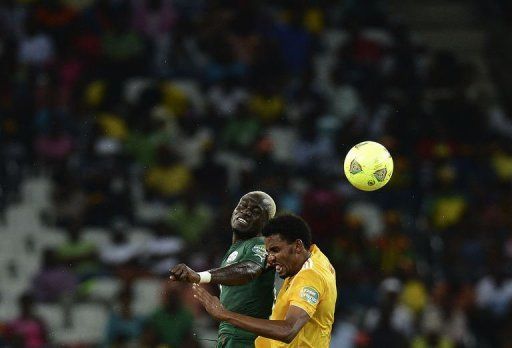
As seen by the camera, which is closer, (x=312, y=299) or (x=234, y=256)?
(x=312, y=299)

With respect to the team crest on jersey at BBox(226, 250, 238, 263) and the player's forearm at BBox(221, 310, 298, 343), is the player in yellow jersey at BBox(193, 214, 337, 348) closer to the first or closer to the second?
the player's forearm at BBox(221, 310, 298, 343)

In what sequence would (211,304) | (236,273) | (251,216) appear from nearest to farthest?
(211,304) → (236,273) → (251,216)

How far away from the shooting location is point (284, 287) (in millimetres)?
7887

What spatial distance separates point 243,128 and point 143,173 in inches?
65.0

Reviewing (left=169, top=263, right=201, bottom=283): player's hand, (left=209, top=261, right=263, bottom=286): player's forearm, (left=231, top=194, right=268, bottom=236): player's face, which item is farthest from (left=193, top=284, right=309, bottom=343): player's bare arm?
(left=231, top=194, right=268, bottom=236): player's face

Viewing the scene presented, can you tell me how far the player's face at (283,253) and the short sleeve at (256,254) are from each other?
0.53 metres

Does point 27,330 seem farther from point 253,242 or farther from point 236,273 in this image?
point 236,273

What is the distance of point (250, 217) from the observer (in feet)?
28.8

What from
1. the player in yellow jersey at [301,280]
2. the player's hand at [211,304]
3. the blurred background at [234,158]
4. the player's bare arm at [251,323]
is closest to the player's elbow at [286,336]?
the player's bare arm at [251,323]

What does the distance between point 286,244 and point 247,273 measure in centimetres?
51

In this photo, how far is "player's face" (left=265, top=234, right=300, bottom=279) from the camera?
7.82m

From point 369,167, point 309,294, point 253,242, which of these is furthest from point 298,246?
point 369,167

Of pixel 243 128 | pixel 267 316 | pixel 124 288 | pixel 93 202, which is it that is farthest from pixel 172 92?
pixel 267 316

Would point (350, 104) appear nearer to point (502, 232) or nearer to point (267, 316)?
point (502, 232)
